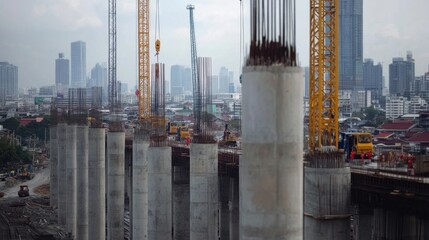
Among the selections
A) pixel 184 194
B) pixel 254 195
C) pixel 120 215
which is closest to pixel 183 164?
pixel 184 194

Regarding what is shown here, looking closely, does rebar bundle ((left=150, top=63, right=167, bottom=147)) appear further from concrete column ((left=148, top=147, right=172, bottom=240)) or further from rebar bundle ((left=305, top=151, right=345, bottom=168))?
rebar bundle ((left=305, top=151, right=345, bottom=168))

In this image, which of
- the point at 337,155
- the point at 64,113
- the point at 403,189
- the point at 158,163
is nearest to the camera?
the point at 403,189

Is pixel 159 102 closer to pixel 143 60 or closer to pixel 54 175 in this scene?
pixel 143 60

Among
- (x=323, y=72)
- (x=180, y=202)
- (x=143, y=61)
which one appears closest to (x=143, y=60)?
(x=143, y=61)

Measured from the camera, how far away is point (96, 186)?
127ft

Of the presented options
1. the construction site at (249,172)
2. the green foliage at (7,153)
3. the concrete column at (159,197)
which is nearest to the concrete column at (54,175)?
the construction site at (249,172)

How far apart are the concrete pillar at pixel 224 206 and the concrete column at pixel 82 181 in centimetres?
1058

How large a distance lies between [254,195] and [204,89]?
58.8ft

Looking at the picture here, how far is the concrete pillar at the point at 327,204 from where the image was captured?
75.2ft

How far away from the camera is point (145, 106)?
49.7 m

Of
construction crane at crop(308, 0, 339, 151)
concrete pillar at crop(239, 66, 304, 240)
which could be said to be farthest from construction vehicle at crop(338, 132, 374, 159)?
concrete pillar at crop(239, 66, 304, 240)

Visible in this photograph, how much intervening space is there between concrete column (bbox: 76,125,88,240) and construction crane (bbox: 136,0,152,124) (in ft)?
22.8

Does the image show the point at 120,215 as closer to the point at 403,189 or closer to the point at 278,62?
the point at 403,189

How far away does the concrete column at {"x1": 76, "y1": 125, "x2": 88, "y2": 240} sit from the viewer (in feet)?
134
